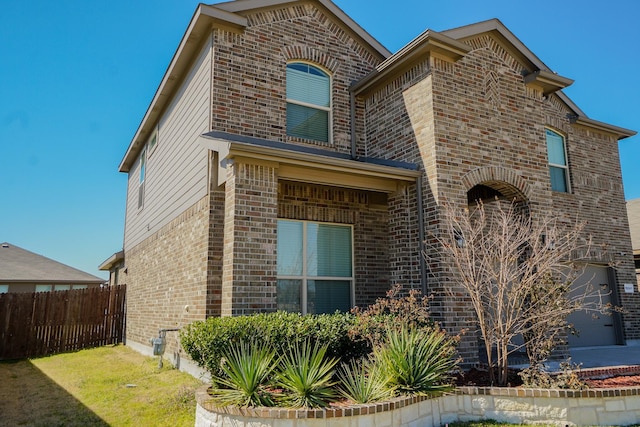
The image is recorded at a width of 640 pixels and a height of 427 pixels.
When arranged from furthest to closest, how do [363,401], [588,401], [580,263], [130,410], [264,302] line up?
[580,263]
[264,302]
[130,410]
[588,401]
[363,401]

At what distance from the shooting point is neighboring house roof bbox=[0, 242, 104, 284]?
23492mm

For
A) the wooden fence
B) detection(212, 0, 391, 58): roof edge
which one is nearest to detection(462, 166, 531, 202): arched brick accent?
detection(212, 0, 391, 58): roof edge

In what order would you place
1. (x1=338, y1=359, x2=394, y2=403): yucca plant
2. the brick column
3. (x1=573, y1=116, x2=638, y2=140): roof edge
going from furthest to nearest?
(x1=573, y1=116, x2=638, y2=140): roof edge, the brick column, (x1=338, y1=359, x2=394, y2=403): yucca plant

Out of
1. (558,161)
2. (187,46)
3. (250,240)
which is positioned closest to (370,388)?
(250,240)

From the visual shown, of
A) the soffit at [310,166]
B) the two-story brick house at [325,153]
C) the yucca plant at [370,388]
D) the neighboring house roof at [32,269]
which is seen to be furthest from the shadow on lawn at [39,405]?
the neighboring house roof at [32,269]

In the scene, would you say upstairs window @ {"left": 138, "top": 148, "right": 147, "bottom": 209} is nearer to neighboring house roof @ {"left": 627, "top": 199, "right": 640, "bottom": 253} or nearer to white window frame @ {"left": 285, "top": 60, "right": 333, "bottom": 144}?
→ white window frame @ {"left": 285, "top": 60, "right": 333, "bottom": 144}

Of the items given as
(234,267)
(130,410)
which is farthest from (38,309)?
(234,267)

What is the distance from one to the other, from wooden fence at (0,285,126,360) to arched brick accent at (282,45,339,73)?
417 inches

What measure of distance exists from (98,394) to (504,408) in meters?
6.43

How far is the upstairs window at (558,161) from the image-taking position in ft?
42.0

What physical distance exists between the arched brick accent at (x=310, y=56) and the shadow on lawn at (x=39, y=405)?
7.67 meters

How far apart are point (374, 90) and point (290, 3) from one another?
2.76 m

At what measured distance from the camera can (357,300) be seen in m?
9.12

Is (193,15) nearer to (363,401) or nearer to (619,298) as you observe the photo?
(363,401)
